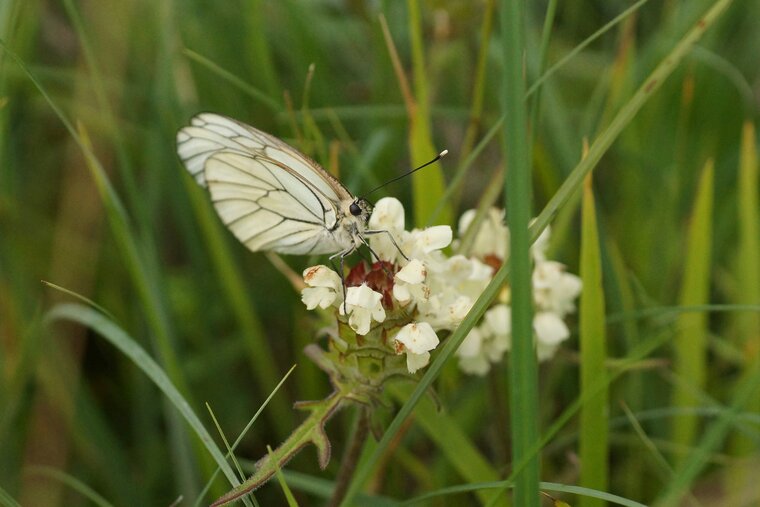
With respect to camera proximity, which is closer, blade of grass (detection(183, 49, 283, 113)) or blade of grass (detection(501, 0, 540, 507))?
blade of grass (detection(501, 0, 540, 507))

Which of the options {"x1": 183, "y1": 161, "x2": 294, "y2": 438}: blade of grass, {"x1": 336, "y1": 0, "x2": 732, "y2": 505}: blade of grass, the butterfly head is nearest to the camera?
{"x1": 336, "y1": 0, "x2": 732, "y2": 505}: blade of grass

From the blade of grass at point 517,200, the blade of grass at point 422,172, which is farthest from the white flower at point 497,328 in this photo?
the blade of grass at point 517,200

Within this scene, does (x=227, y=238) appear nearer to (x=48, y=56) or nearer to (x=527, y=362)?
(x=48, y=56)

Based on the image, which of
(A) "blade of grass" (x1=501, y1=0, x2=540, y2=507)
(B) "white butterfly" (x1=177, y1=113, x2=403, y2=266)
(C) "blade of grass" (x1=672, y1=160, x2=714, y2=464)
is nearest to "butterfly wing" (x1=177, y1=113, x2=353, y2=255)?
(B) "white butterfly" (x1=177, y1=113, x2=403, y2=266)

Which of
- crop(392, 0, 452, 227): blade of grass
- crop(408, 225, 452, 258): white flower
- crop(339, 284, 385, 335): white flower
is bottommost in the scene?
crop(339, 284, 385, 335): white flower

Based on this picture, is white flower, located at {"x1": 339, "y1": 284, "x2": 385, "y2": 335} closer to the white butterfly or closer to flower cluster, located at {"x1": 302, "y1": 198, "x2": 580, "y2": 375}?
flower cluster, located at {"x1": 302, "y1": 198, "x2": 580, "y2": 375}

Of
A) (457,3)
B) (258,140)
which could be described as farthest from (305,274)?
(457,3)

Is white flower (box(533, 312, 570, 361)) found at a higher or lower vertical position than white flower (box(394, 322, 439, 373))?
higher
